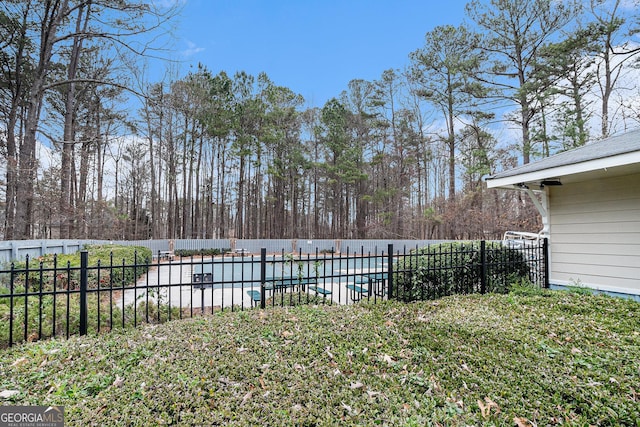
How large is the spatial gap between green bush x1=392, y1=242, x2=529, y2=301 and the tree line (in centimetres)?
637

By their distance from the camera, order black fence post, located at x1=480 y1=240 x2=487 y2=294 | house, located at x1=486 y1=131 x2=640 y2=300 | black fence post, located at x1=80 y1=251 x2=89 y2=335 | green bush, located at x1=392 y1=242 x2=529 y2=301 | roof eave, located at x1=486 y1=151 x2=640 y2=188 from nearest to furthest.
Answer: black fence post, located at x1=80 y1=251 x2=89 y2=335
roof eave, located at x1=486 y1=151 x2=640 y2=188
house, located at x1=486 y1=131 x2=640 y2=300
green bush, located at x1=392 y1=242 x2=529 y2=301
black fence post, located at x1=480 y1=240 x2=487 y2=294

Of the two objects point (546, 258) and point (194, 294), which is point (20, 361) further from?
point (546, 258)

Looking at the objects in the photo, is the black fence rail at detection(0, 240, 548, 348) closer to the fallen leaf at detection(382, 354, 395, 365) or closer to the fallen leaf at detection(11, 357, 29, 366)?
the fallen leaf at detection(11, 357, 29, 366)

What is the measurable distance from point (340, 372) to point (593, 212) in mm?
5638

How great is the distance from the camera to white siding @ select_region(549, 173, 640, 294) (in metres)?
4.91

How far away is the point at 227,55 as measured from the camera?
772 inches

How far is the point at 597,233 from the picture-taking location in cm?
532

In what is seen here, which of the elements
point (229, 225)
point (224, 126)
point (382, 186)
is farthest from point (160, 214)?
point (382, 186)

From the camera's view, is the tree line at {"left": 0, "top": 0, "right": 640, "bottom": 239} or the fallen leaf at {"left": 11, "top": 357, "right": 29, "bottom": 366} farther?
the tree line at {"left": 0, "top": 0, "right": 640, "bottom": 239}

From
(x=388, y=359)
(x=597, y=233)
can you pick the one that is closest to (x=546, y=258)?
(x=597, y=233)

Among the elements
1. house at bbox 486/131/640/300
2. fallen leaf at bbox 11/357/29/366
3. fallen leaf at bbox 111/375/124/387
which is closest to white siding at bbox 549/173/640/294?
house at bbox 486/131/640/300

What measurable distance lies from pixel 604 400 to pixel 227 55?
22.4m

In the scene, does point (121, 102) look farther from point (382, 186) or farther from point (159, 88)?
point (382, 186)

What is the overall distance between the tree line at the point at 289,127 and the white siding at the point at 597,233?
8.50 metres
